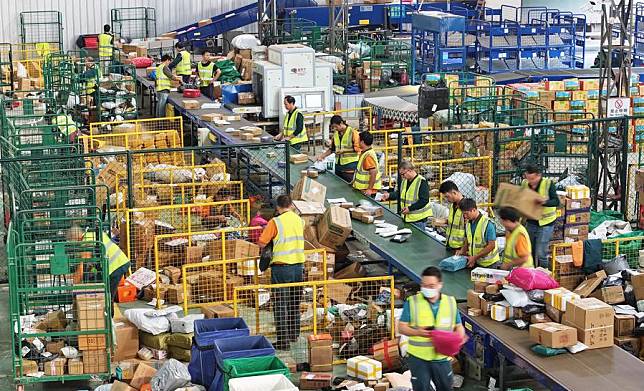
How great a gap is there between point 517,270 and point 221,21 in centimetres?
2393

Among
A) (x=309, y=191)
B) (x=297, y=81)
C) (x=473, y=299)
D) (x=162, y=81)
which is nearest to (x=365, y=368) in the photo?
(x=473, y=299)

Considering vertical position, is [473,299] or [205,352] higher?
[473,299]

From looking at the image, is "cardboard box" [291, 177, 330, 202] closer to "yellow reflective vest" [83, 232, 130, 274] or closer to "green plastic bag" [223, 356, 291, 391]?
"yellow reflective vest" [83, 232, 130, 274]

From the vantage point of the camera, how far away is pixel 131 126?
22.3 metres

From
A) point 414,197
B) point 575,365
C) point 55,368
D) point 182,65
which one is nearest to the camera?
point 575,365

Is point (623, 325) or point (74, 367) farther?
point (623, 325)

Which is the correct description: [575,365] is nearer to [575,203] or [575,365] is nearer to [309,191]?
[575,203]

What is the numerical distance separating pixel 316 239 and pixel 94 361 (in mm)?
4108

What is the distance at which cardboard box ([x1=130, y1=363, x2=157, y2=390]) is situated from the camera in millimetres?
11781

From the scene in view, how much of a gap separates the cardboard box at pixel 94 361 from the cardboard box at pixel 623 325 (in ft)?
17.6

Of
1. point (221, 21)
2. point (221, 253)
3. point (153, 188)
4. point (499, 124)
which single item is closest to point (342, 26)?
point (221, 21)

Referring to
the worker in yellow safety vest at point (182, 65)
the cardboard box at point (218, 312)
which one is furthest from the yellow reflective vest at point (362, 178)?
the worker in yellow safety vest at point (182, 65)

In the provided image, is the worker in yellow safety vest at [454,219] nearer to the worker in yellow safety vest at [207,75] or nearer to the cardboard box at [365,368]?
the cardboard box at [365,368]

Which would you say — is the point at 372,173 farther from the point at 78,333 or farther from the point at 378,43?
the point at 378,43
